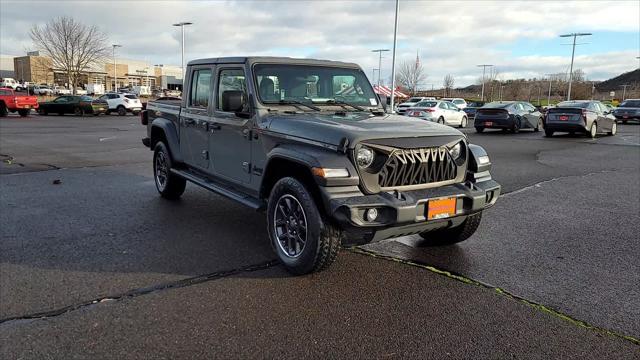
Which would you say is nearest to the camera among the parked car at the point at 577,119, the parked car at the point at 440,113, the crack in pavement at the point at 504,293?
the crack in pavement at the point at 504,293

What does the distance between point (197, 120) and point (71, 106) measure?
104 feet

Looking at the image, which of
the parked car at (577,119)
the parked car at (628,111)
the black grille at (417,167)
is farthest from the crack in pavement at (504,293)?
the parked car at (628,111)

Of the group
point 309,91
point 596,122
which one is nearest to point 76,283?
point 309,91

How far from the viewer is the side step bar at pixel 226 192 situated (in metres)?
4.92

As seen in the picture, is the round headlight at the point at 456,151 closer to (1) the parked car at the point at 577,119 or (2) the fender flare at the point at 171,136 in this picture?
(2) the fender flare at the point at 171,136

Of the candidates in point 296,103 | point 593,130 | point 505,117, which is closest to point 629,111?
point 593,130

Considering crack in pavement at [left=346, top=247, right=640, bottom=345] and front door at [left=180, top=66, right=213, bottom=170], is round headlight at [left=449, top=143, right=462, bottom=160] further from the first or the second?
front door at [left=180, top=66, right=213, bottom=170]

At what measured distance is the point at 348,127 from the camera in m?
4.22

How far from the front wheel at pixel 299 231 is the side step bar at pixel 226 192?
34cm

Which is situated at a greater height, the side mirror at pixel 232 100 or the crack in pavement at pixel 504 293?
the side mirror at pixel 232 100

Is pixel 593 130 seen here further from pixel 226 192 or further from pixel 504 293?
pixel 226 192

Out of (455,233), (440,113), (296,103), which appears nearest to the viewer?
(455,233)

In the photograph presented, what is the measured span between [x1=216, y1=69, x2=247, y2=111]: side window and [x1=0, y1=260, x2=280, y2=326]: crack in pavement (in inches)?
74.7

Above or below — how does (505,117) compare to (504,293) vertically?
above
